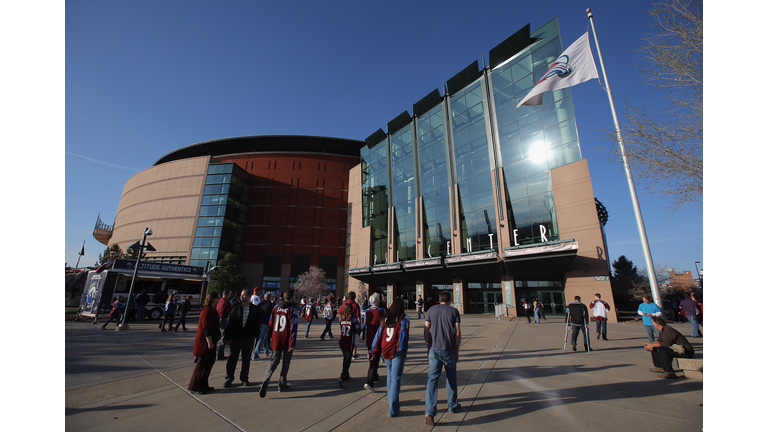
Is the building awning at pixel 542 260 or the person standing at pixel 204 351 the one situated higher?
the building awning at pixel 542 260

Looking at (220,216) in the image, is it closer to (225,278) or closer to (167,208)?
(167,208)

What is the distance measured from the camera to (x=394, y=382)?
14.1 feet

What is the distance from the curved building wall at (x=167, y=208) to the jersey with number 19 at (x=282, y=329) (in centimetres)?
5495

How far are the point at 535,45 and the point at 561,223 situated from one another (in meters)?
17.5

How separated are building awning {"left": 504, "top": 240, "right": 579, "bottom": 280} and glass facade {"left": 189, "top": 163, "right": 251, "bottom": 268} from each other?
4729cm

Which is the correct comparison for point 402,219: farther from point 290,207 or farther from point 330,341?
point 290,207

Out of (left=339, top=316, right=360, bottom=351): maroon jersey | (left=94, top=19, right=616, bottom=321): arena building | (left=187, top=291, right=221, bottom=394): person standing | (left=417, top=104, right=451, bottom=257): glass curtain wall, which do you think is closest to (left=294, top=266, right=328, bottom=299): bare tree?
(left=94, top=19, right=616, bottom=321): arena building

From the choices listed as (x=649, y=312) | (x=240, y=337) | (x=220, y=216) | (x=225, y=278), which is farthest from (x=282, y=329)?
(x=220, y=216)

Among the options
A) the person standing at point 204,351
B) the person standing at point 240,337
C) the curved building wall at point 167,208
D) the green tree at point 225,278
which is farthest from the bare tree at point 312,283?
the person standing at point 204,351

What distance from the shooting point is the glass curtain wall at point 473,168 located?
28688 mm

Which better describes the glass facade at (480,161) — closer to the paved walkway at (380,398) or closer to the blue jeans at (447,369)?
the paved walkway at (380,398)

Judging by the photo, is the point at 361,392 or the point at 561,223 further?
the point at 561,223

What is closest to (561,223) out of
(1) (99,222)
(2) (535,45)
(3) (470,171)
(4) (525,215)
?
(4) (525,215)

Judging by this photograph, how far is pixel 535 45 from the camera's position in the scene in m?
27.3
